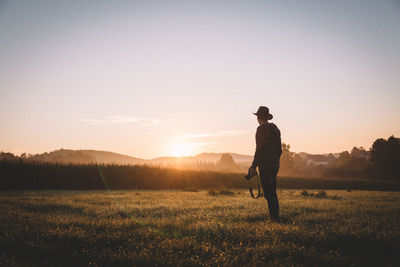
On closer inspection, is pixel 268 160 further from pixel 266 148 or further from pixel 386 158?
pixel 386 158

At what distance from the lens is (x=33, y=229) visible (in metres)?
5.51

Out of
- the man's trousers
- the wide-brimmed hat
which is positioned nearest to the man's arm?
the man's trousers

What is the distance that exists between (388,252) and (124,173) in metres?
34.2

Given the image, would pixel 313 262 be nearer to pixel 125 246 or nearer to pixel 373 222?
pixel 125 246

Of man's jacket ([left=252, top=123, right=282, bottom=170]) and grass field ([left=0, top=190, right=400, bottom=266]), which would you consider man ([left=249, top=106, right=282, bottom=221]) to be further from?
grass field ([left=0, top=190, right=400, bottom=266])

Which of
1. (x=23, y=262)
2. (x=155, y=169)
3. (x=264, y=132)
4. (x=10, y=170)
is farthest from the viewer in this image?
(x=155, y=169)

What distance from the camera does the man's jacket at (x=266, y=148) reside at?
6.80m

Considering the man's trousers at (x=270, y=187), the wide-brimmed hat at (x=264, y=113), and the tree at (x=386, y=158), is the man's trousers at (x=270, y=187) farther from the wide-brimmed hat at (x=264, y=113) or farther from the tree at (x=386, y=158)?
the tree at (x=386, y=158)

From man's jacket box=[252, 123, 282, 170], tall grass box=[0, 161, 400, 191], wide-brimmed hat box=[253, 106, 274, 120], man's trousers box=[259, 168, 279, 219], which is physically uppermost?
wide-brimmed hat box=[253, 106, 274, 120]

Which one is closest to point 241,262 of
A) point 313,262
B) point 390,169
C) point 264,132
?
point 313,262

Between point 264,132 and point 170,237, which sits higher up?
point 264,132

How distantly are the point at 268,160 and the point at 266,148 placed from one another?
0.35 metres

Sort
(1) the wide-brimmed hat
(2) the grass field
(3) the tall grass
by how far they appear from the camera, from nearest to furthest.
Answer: (2) the grass field, (1) the wide-brimmed hat, (3) the tall grass

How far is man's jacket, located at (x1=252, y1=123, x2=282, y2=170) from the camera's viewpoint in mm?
6805
